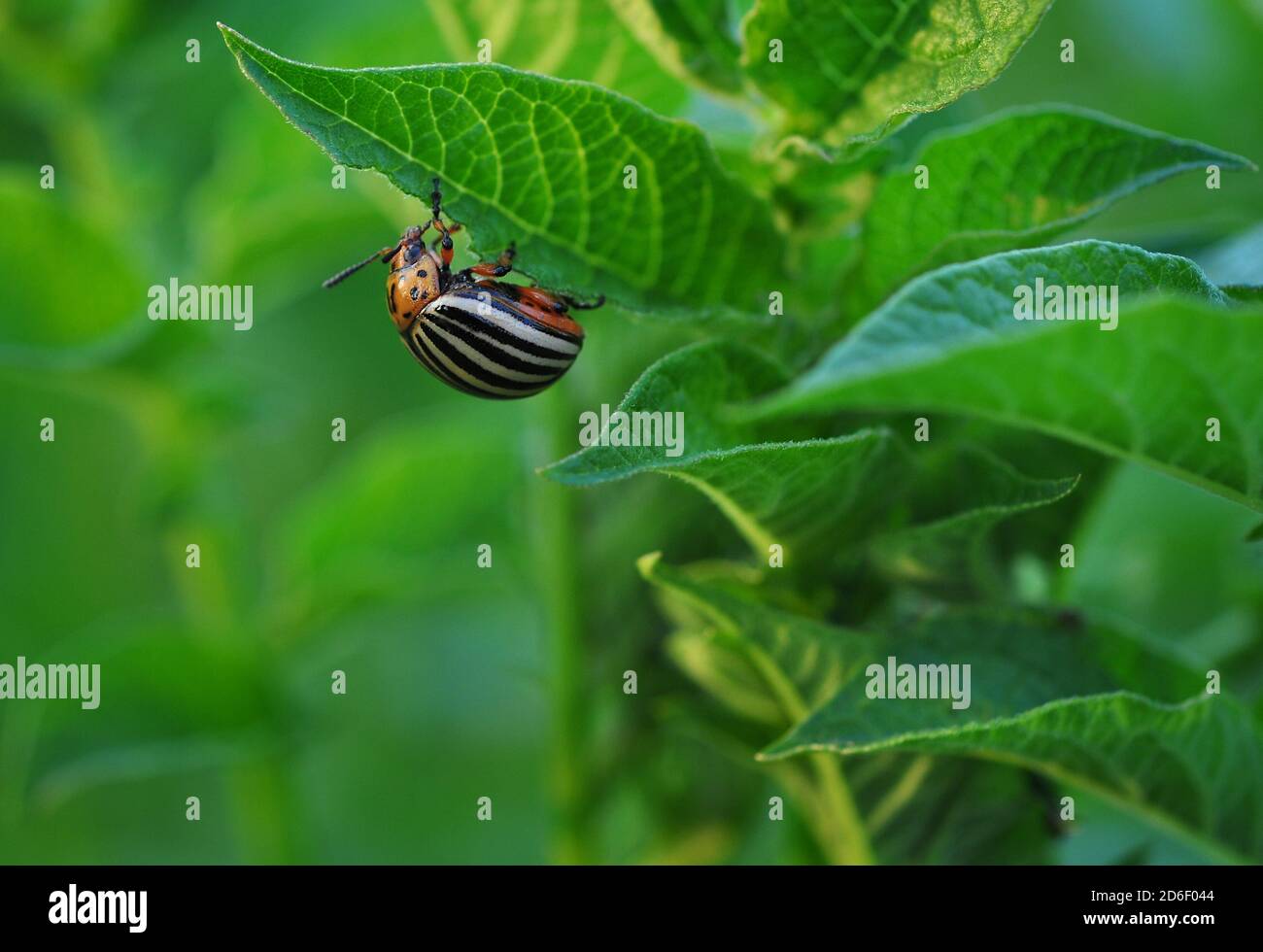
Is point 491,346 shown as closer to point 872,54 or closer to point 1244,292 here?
point 872,54

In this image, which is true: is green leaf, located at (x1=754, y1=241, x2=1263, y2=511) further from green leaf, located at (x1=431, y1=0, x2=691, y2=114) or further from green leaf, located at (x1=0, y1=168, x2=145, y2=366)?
green leaf, located at (x1=0, y1=168, x2=145, y2=366)

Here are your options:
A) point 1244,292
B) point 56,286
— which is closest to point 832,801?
point 1244,292

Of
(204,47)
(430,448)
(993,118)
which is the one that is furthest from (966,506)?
(204,47)

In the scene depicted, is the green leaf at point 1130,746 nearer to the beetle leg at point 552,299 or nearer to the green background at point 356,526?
the green background at point 356,526

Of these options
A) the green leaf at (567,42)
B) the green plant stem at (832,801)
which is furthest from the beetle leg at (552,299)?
the green plant stem at (832,801)

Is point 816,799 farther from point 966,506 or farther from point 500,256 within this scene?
point 500,256
